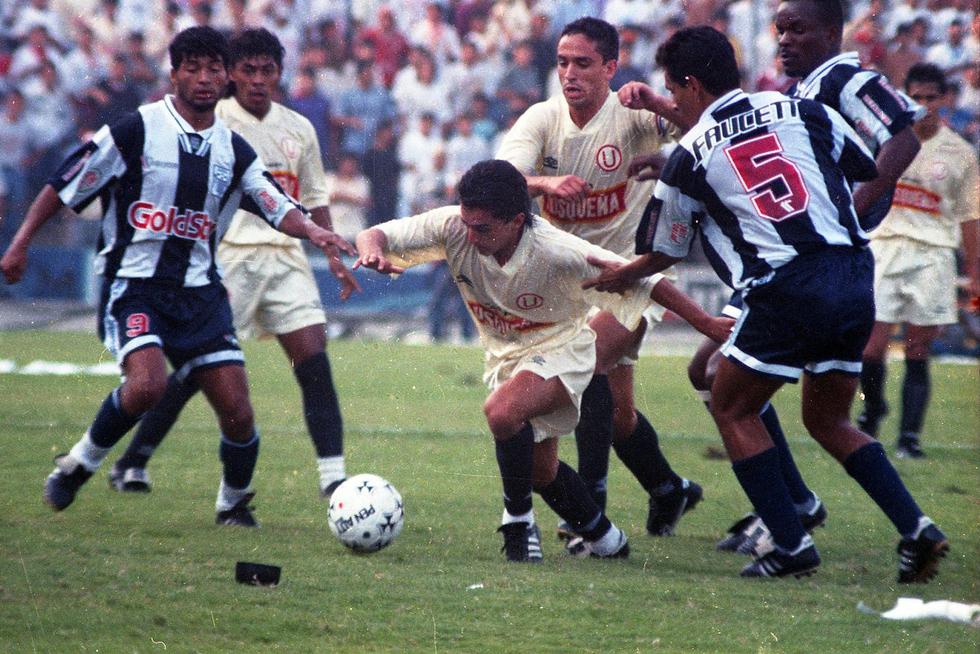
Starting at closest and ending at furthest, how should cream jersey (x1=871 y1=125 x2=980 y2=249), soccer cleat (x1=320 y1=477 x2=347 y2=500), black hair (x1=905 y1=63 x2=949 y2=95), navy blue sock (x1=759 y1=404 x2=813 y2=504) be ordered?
1. navy blue sock (x1=759 y1=404 x2=813 y2=504)
2. soccer cleat (x1=320 y1=477 x2=347 y2=500)
3. black hair (x1=905 y1=63 x2=949 y2=95)
4. cream jersey (x1=871 y1=125 x2=980 y2=249)

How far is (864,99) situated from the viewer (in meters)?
4.75

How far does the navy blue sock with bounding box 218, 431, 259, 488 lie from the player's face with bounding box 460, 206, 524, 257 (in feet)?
4.31

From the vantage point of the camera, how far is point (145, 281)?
518 centimetres

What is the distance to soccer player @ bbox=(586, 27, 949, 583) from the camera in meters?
4.24

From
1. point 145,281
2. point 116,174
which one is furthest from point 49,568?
point 116,174

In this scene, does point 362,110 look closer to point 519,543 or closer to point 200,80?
point 200,80

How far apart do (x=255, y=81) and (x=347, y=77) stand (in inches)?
319

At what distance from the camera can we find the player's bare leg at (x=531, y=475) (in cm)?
474

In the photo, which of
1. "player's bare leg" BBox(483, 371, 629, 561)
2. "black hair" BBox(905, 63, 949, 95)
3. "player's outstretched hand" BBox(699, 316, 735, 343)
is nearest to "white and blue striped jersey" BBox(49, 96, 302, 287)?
"player's bare leg" BBox(483, 371, 629, 561)

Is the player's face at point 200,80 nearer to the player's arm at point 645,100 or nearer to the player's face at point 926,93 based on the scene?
the player's arm at point 645,100

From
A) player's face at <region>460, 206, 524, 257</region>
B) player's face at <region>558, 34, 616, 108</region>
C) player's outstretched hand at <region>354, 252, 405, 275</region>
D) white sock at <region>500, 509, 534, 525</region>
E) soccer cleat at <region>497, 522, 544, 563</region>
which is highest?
player's face at <region>558, 34, 616, 108</region>

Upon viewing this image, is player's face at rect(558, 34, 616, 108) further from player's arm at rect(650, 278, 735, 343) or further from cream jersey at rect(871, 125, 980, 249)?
cream jersey at rect(871, 125, 980, 249)

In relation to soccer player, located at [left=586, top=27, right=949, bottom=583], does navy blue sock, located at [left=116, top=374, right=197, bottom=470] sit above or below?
below

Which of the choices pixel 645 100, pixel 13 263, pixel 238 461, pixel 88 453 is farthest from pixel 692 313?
pixel 13 263
